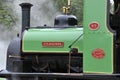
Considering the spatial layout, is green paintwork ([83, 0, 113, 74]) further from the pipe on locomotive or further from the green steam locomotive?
the pipe on locomotive

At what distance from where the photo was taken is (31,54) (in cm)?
744

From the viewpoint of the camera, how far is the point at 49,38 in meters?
7.27

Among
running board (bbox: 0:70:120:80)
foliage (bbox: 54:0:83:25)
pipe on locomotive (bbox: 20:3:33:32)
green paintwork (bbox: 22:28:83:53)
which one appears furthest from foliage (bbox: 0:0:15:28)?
running board (bbox: 0:70:120:80)

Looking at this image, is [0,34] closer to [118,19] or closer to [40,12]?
[40,12]

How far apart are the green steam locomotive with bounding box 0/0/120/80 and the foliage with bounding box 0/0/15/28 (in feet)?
39.2

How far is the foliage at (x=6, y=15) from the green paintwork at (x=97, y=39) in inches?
526

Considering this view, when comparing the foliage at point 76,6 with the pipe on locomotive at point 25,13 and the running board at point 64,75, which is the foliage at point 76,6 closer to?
the pipe on locomotive at point 25,13

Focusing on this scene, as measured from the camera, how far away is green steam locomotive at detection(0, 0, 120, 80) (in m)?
6.32

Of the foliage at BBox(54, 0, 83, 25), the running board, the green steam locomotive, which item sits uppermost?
the foliage at BBox(54, 0, 83, 25)

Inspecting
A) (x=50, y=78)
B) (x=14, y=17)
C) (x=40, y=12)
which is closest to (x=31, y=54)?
(x=50, y=78)

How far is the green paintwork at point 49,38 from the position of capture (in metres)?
7.15

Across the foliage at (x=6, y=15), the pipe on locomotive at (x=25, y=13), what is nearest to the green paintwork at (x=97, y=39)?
the pipe on locomotive at (x=25, y=13)

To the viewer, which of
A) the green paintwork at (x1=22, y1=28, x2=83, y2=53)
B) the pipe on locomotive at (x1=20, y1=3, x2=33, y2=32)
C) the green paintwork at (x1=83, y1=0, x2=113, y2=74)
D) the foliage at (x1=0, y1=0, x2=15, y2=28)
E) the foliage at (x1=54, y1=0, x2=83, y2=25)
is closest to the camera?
the green paintwork at (x1=83, y1=0, x2=113, y2=74)

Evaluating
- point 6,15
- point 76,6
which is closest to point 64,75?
point 6,15
